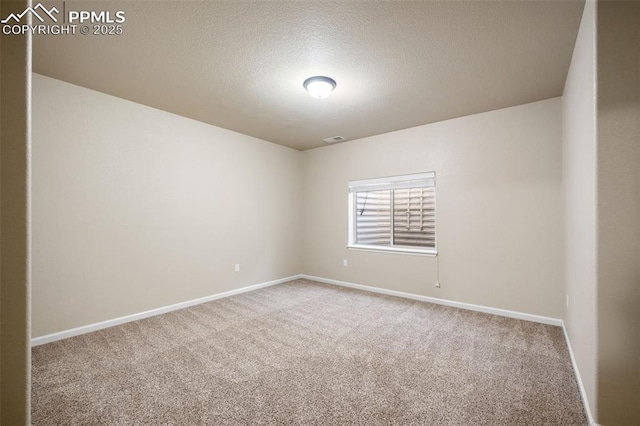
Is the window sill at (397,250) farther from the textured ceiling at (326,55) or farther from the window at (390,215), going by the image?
the textured ceiling at (326,55)

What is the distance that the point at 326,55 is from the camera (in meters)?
2.48

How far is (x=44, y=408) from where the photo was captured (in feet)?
6.19

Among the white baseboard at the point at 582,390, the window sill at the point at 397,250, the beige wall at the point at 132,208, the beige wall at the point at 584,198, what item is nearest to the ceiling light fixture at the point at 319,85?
the beige wall at the point at 584,198

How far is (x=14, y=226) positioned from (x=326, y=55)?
2.32 metres

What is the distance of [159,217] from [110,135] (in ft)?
3.54

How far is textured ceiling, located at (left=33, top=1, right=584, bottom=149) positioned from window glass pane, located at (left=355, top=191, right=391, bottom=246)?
190cm

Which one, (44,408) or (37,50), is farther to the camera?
(37,50)

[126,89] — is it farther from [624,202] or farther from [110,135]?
[624,202]

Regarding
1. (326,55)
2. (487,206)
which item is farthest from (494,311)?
(326,55)

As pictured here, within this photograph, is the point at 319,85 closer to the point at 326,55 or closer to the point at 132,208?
the point at 326,55

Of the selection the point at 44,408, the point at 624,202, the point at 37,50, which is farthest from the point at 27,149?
the point at 624,202

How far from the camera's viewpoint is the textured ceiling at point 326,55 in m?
1.99

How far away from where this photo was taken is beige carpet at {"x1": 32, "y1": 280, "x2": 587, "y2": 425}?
72.7 inches

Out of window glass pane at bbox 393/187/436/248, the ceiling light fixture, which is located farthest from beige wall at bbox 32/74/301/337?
window glass pane at bbox 393/187/436/248
